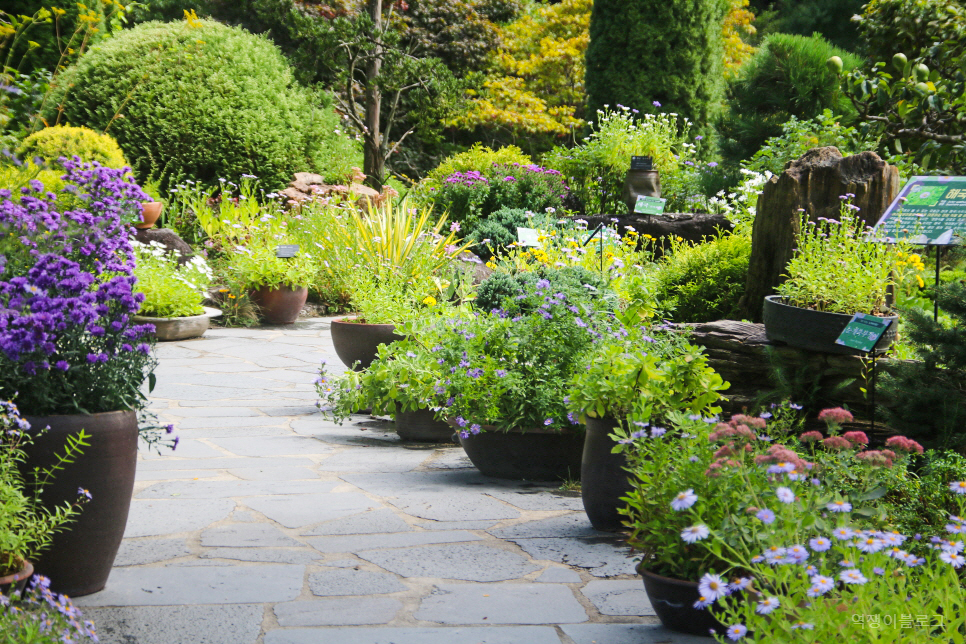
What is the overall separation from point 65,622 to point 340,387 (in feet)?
10.8

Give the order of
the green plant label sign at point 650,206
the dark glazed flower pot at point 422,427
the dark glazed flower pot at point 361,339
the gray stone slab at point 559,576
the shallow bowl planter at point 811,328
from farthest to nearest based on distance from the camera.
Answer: the green plant label sign at point 650,206, the dark glazed flower pot at point 361,339, the dark glazed flower pot at point 422,427, the shallow bowl planter at point 811,328, the gray stone slab at point 559,576

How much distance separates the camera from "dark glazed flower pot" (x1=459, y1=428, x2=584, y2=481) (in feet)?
13.1

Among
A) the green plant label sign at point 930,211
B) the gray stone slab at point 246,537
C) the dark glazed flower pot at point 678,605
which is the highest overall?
the green plant label sign at point 930,211

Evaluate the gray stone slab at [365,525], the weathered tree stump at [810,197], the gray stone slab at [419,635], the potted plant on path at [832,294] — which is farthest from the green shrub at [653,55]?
the gray stone slab at [419,635]

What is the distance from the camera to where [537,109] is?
18250 millimetres

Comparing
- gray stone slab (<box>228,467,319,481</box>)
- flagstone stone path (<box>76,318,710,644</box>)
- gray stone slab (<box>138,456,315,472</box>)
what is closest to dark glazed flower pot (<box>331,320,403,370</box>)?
flagstone stone path (<box>76,318,710,644</box>)

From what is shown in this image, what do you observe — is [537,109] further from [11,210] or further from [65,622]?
[65,622]

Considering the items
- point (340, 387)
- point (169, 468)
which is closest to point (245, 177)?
point (340, 387)

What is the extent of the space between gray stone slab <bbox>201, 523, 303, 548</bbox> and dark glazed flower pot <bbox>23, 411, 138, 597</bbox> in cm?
51

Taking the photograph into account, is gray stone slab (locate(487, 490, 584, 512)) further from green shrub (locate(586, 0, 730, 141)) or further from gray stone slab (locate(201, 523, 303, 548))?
green shrub (locate(586, 0, 730, 141))

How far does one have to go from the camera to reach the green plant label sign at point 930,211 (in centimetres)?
388

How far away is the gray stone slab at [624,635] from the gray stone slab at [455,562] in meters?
0.45

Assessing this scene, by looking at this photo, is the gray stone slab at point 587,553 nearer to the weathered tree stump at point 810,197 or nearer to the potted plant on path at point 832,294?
the potted plant on path at point 832,294

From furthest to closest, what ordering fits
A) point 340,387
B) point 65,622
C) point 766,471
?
point 340,387
point 766,471
point 65,622
